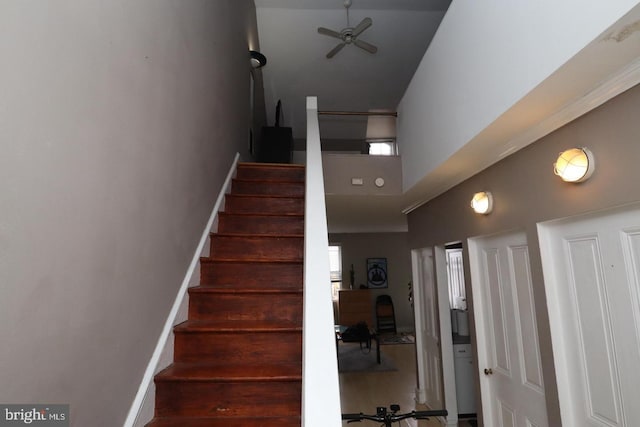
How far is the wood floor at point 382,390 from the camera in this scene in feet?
13.6

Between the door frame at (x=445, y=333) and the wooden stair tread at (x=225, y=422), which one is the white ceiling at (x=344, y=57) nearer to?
the door frame at (x=445, y=333)

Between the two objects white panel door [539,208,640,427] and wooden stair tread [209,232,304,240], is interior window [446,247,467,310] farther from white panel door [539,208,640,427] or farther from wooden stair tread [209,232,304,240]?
wooden stair tread [209,232,304,240]

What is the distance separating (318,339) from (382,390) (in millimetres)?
4651

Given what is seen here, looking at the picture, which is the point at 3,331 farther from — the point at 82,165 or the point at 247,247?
the point at 247,247

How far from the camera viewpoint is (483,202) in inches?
98.3

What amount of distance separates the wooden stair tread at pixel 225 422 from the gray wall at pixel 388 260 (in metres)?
7.53

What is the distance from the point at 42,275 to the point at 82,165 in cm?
36

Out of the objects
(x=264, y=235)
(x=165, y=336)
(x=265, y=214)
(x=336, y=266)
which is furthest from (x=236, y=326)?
(x=336, y=266)

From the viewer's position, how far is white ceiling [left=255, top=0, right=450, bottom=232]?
4.26 m

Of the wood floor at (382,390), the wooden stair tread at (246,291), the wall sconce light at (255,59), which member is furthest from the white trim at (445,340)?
the wall sconce light at (255,59)

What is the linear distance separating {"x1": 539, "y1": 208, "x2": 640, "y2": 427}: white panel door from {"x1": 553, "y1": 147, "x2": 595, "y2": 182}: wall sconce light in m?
0.22

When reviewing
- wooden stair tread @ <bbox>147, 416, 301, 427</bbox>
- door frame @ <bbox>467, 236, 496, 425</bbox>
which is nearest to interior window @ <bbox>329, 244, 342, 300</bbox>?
door frame @ <bbox>467, 236, 496, 425</bbox>

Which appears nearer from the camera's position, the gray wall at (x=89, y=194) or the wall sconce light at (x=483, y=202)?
the gray wall at (x=89, y=194)

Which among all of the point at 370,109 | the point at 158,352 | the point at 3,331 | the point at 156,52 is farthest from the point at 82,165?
the point at 370,109
